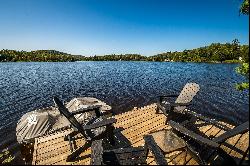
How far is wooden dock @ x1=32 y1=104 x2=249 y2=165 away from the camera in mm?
6832

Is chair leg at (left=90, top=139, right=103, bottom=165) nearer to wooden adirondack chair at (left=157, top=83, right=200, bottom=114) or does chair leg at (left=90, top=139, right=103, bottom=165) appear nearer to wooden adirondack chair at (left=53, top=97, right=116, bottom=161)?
wooden adirondack chair at (left=53, top=97, right=116, bottom=161)

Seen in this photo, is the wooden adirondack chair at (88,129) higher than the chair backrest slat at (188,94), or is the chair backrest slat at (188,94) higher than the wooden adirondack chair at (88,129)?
the chair backrest slat at (188,94)

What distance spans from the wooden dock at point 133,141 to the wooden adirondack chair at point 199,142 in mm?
308

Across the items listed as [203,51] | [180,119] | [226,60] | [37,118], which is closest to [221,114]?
[180,119]

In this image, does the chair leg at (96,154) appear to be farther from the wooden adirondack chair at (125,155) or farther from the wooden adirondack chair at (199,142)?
the wooden adirondack chair at (199,142)

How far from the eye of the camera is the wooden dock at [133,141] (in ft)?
22.4

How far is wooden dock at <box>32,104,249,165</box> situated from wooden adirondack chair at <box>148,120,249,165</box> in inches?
12.1

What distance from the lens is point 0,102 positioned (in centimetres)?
2567

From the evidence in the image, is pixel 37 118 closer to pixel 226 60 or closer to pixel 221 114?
pixel 221 114

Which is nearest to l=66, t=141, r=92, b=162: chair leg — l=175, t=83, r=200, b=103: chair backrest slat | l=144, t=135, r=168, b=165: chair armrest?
l=144, t=135, r=168, b=165: chair armrest

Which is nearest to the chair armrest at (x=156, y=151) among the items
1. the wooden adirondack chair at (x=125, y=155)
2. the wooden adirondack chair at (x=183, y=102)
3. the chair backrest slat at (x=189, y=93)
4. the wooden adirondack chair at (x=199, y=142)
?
the wooden adirondack chair at (x=125, y=155)

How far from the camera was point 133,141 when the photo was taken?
823cm

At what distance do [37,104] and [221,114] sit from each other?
19014mm

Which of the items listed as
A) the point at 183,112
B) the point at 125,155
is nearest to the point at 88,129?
the point at 125,155
